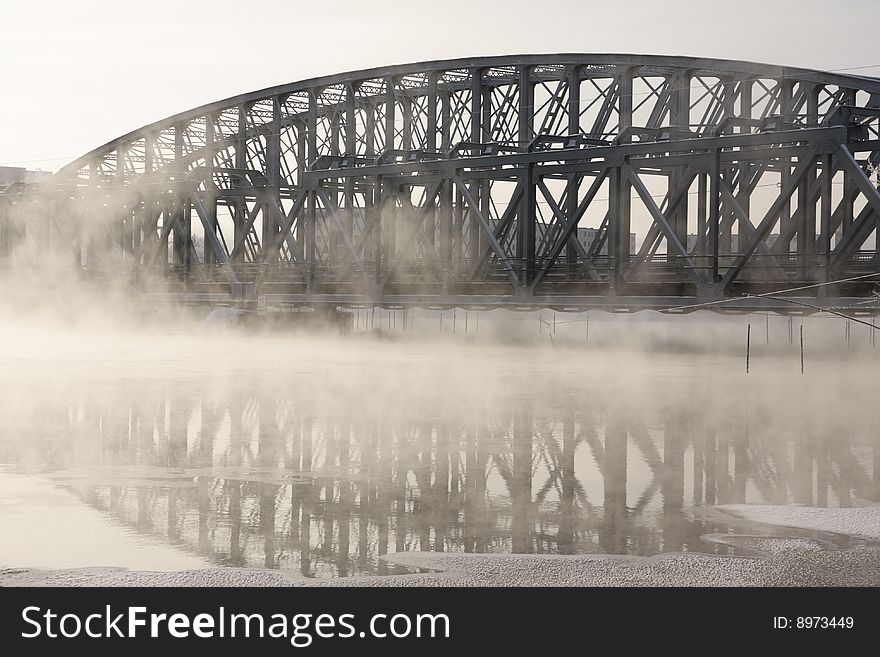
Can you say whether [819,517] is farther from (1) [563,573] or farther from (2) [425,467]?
(2) [425,467]

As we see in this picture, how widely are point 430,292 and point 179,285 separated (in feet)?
78.9

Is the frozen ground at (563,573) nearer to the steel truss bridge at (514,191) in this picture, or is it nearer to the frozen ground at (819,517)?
the frozen ground at (819,517)

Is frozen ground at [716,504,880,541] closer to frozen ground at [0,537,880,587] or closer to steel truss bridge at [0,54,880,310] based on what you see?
frozen ground at [0,537,880,587]

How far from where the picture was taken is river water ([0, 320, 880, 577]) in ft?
44.5

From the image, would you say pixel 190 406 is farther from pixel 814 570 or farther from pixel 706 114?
pixel 706 114

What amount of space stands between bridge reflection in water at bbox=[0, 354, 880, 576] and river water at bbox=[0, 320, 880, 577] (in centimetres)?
5

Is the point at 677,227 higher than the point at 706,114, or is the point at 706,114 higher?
the point at 706,114

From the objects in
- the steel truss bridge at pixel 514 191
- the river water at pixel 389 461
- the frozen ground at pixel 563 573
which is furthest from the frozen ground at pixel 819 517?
the steel truss bridge at pixel 514 191

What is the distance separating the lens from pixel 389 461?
19.1 meters

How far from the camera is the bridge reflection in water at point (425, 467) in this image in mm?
13812

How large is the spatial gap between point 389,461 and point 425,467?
79 centimetres

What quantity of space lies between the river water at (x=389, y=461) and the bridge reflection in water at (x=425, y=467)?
0.05 meters

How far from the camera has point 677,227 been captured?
47.7 metres

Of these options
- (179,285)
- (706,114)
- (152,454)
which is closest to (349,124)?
(179,285)
